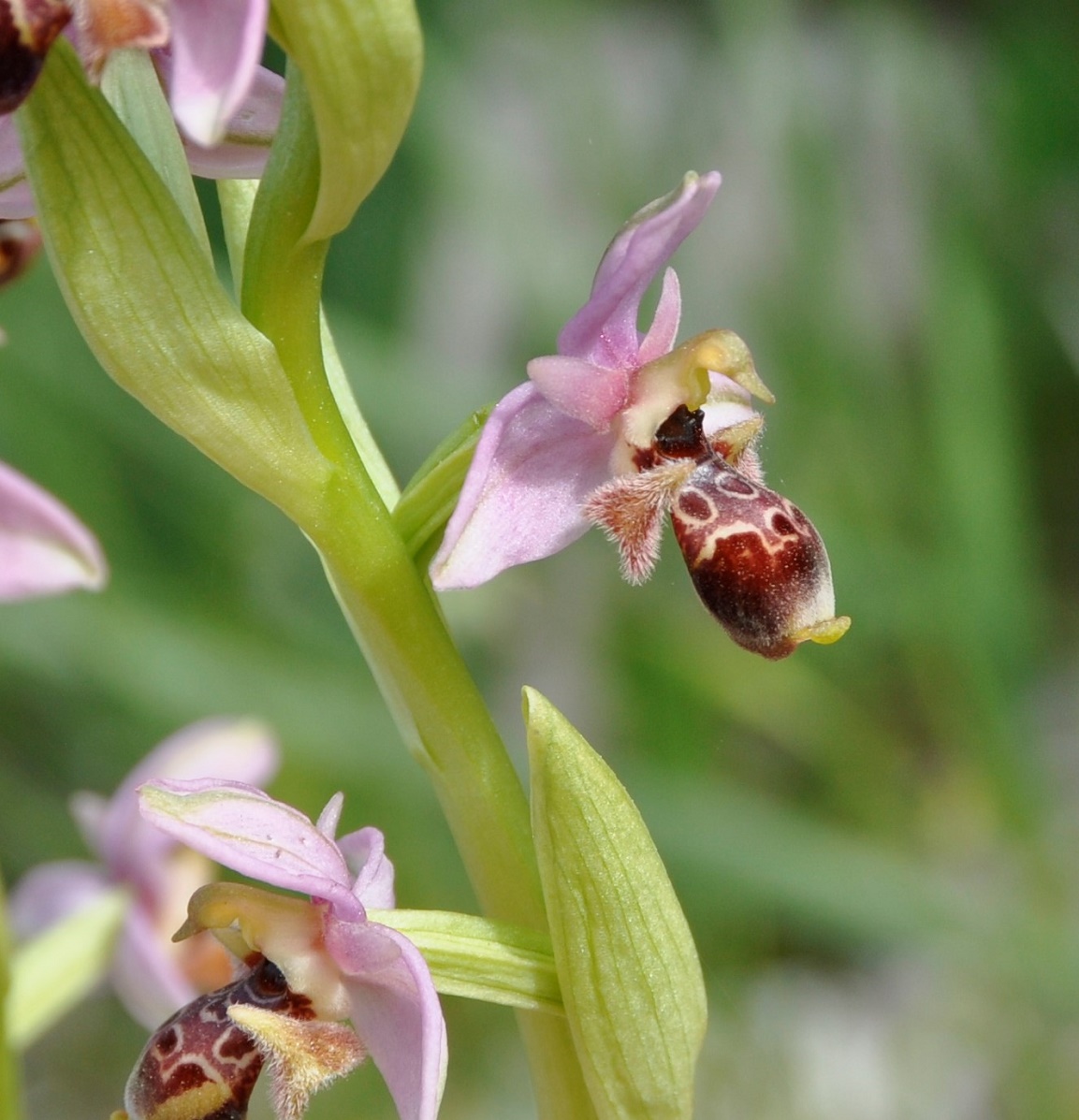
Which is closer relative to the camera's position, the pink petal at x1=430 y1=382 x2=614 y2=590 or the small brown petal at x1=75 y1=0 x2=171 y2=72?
the small brown petal at x1=75 y1=0 x2=171 y2=72

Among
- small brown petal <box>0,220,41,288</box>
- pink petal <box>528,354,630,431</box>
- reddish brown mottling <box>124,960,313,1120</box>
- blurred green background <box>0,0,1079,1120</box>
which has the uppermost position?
small brown petal <box>0,220,41,288</box>

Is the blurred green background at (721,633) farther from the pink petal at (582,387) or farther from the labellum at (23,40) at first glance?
the labellum at (23,40)

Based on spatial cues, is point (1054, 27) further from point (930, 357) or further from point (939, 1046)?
point (939, 1046)

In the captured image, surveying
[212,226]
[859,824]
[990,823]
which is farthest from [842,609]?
[212,226]

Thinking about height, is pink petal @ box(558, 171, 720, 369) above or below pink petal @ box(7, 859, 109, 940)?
above

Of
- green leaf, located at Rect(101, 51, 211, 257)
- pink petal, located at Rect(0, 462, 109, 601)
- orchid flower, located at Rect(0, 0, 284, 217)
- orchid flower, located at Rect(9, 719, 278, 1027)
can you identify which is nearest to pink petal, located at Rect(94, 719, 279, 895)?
orchid flower, located at Rect(9, 719, 278, 1027)

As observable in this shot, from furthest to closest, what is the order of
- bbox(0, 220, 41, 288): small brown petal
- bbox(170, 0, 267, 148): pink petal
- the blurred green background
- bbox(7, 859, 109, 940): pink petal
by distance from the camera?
the blurred green background
bbox(7, 859, 109, 940): pink petal
bbox(0, 220, 41, 288): small brown petal
bbox(170, 0, 267, 148): pink petal

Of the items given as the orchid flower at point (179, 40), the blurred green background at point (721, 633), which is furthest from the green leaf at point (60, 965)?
the blurred green background at point (721, 633)

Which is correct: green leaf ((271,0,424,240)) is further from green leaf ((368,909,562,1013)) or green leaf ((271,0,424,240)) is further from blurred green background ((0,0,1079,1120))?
blurred green background ((0,0,1079,1120))
